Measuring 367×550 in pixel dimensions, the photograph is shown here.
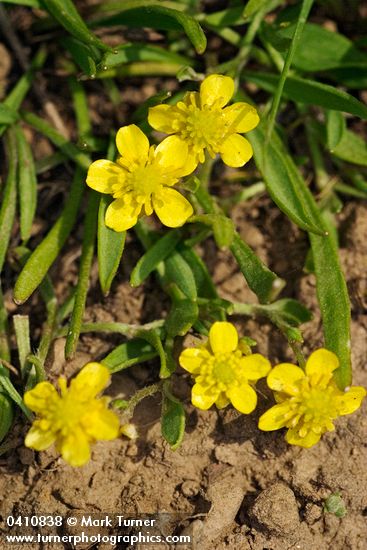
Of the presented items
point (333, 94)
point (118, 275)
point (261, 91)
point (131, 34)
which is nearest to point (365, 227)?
point (333, 94)

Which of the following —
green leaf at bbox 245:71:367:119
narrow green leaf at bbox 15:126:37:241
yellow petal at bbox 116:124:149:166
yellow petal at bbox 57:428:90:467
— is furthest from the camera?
narrow green leaf at bbox 15:126:37:241

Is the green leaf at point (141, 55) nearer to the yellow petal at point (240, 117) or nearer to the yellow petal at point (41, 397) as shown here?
the yellow petal at point (240, 117)

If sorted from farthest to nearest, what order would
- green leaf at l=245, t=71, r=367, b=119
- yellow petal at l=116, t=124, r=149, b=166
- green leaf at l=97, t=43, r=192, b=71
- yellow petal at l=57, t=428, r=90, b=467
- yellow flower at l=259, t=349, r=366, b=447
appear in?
green leaf at l=97, t=43, r=192, b=71 → green leaf at l=245, t=71, r=367, b=119 → yellow petal at l=116, t=124, r=149, b=166 → yellow flower at l=259, t=349, r=366, b=447 → yellow petal at l=57, t=428, r=90, b=467

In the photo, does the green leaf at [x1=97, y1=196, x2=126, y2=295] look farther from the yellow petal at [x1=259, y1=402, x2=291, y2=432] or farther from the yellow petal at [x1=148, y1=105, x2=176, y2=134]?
the yellow petal at [x1=259, y1=402, x2=291, y2=432]

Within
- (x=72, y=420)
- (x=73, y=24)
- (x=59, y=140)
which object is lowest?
(x=72, y=420)

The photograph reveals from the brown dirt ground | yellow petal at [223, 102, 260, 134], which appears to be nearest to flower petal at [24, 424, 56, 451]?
the brown dirt ground

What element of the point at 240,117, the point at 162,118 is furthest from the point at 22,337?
the point at 240,117

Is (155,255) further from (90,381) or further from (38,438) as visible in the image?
(38,438)
